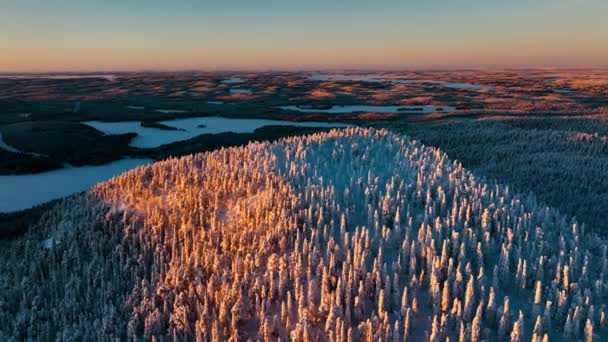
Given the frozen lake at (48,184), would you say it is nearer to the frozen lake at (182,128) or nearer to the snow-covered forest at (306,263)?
the frozen lake at (182,128)

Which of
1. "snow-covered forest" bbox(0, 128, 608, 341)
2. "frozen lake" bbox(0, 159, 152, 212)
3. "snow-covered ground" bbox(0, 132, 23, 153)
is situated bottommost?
"frozen lake" bbox(0, 159, 152, 212)

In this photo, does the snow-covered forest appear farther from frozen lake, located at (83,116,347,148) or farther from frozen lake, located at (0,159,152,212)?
frozen lake, located at (83,116,347,148)

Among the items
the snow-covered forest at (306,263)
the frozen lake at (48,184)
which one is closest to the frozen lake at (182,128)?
the frozen lake at (48,184)

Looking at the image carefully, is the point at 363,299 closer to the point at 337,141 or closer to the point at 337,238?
the point at 337,238

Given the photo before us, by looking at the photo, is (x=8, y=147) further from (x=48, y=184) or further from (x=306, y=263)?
(x=306, y=263)

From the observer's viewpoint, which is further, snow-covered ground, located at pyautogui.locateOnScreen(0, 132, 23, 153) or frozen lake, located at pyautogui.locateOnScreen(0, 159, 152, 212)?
snow-covered ground, located at pyautogui.locateOnScreen(0, 132, 23, 153)

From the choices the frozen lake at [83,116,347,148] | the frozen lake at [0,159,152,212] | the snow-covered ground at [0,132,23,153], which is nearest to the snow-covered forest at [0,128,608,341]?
the frozen lake at [0,159,152,212]
